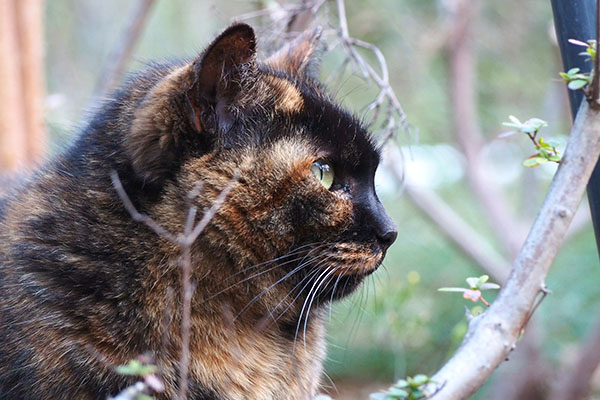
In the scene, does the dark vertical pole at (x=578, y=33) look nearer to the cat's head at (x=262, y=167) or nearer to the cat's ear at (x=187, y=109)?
the cat's head at (x=262, y=167)

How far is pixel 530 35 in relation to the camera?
498cm

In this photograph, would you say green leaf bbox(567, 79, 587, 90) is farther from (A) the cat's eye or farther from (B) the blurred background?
(B) the blurred background

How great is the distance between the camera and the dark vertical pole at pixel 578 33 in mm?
1626

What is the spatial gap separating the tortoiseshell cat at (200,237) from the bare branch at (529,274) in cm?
30

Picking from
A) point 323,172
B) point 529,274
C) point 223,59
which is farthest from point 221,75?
point 529,274

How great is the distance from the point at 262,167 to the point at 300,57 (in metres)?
0.55

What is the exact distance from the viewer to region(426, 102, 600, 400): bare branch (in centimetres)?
161

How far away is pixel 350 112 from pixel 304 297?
504mm

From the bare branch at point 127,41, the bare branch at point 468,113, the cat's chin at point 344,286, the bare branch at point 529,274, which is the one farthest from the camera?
the bare branch at point 468,113

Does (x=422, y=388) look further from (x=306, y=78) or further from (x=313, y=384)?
(x=306, y=78)

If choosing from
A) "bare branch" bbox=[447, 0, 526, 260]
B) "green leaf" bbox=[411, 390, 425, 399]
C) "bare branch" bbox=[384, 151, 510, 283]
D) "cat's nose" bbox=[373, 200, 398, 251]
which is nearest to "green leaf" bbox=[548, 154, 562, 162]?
"cat's nose" bbox=[373, 200, 398, 251]

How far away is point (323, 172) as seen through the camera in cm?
172

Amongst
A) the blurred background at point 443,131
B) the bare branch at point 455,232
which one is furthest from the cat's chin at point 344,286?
the bare branch at point 455,232

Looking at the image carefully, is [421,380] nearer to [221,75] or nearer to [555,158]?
[555,158]
